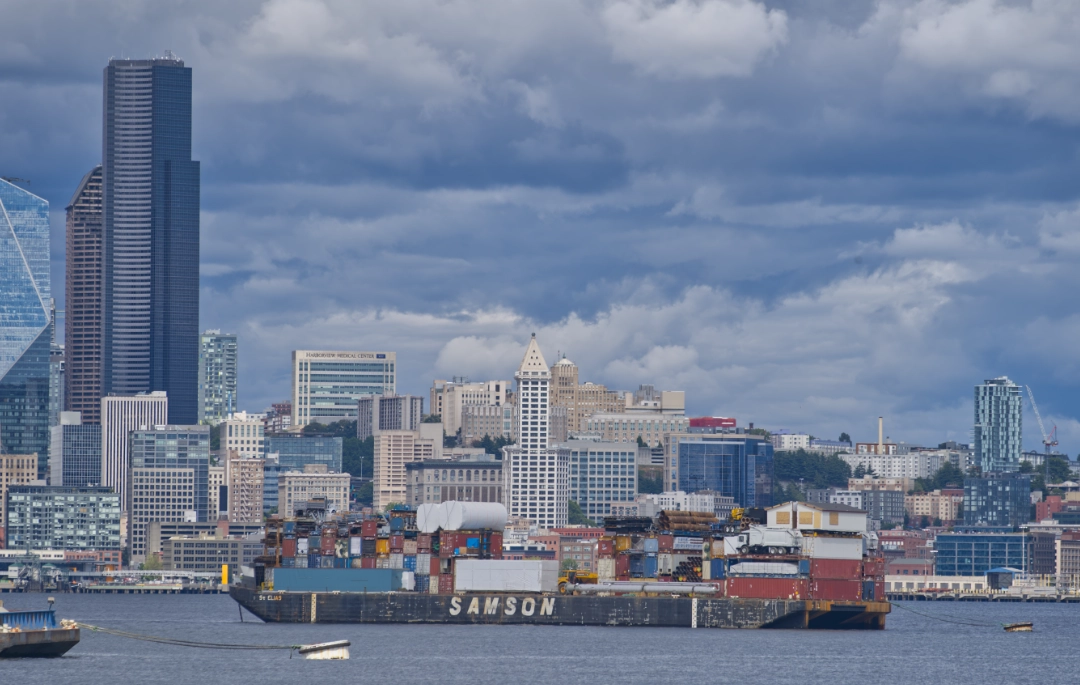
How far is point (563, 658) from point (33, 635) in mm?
27946

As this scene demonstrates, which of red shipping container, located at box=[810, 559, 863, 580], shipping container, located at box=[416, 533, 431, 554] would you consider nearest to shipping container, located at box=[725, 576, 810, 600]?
red shipping container, located at box=[810, 559, 863, 580]

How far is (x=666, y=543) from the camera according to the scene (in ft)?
506

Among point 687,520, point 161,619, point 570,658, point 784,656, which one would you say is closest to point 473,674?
point 570,658

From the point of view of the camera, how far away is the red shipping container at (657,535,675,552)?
154m

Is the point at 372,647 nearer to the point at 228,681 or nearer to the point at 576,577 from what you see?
the point at 228,681

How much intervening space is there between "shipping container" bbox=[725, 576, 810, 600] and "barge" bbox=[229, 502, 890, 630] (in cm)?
Answer: 6

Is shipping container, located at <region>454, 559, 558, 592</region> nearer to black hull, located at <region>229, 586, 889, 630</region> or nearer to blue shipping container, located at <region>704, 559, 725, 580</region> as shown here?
black hull, located at <region>229, 586, 889, 630</region>

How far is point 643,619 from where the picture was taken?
14838 cm

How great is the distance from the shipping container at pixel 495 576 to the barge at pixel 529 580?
6 cm

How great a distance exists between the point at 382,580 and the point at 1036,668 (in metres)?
44.0

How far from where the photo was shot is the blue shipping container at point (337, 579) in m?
148

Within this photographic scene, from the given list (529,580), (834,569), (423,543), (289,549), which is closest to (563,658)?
(529,580)

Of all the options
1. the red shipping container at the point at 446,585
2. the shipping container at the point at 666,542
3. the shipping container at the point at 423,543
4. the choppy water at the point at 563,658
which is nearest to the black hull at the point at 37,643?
the choppy water at the point at 563,658

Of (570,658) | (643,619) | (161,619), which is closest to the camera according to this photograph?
(570,658)
